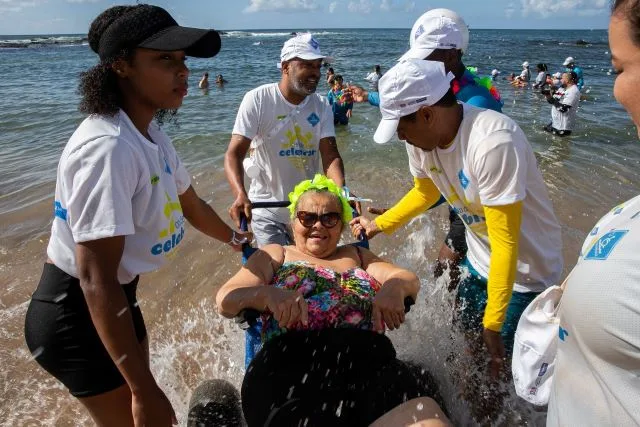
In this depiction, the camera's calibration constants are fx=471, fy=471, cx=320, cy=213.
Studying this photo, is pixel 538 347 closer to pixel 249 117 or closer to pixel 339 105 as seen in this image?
pixel 249 117

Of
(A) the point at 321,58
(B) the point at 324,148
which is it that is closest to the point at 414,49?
(A) the point at 321,58

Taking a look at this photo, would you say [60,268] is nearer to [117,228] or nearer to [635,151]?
[117,228]

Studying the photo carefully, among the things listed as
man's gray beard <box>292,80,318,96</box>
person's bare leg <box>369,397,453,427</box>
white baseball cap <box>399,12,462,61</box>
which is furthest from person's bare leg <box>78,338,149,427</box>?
white baseball cap <box>399,12,462,61</box>

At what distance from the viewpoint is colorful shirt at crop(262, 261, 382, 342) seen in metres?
2.46

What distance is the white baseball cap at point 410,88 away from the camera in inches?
88.0

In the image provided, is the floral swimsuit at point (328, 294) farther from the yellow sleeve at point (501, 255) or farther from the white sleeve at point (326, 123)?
the white sleeve at point (326, 123)

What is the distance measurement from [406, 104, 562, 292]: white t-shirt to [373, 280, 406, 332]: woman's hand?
611mm

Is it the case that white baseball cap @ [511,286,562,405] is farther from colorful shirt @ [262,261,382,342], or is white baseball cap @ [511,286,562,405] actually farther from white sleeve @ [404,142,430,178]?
white sleeve @ [404,142,430,178]

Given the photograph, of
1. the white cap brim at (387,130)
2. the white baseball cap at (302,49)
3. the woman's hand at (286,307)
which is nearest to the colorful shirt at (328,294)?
the woman's hand at (286,307)

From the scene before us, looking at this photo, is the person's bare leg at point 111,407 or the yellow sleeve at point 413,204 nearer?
the person's bare leg at point 111,407

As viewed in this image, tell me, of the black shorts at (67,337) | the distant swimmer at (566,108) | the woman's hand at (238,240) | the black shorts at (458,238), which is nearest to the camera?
the black shorts at (67,337)

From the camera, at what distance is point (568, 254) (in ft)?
17.6

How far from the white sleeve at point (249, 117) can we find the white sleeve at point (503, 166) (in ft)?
6.74

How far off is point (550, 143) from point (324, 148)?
8.75 meters
